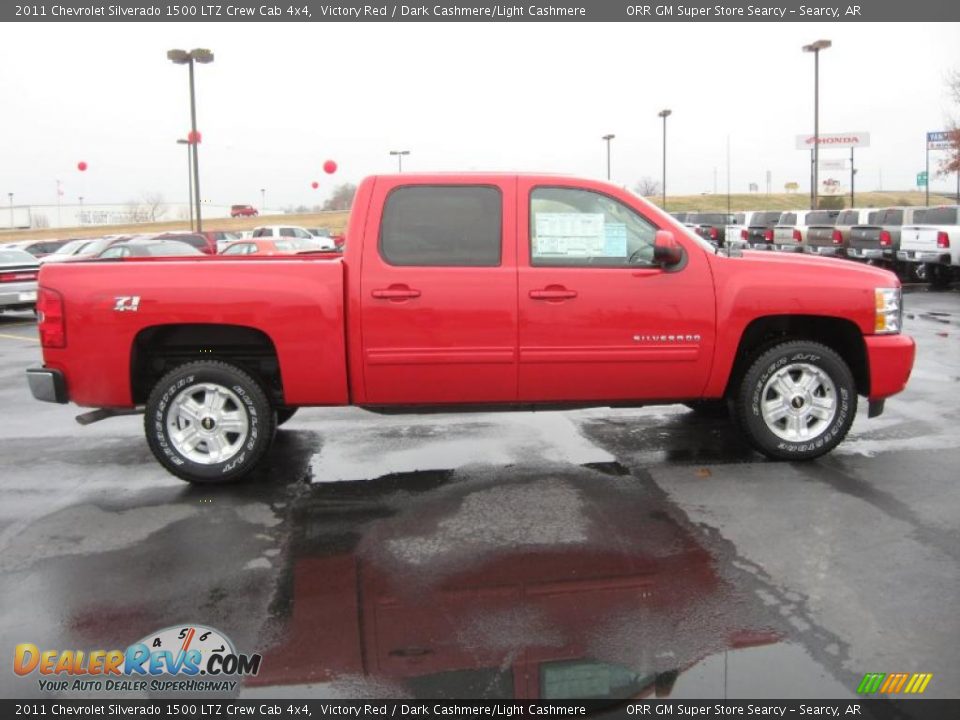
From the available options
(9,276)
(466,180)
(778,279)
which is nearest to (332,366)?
(466,180)

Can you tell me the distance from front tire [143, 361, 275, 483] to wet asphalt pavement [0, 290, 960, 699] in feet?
0.58

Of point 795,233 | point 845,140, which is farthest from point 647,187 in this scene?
point 795,233

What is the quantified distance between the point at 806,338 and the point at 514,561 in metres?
3.05

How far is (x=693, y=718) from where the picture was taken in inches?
115

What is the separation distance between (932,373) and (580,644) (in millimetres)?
→ 7397

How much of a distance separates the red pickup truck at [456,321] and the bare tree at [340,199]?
Result: 282 feet

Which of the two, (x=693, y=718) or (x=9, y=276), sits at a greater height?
(x=9, y=276)

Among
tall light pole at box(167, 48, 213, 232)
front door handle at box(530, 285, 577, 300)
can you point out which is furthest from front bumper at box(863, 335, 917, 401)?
tall light pole at box(167, 48, 213, 232)

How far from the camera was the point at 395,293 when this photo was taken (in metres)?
5.48

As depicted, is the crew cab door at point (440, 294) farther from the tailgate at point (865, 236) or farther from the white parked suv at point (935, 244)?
the tailgate at point (865, 236)

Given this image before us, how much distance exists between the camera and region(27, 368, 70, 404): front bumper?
5469mm

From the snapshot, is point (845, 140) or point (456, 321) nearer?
point (456, 321)

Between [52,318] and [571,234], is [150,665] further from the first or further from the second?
[571,234]

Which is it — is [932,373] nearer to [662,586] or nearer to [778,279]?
[778,279]
